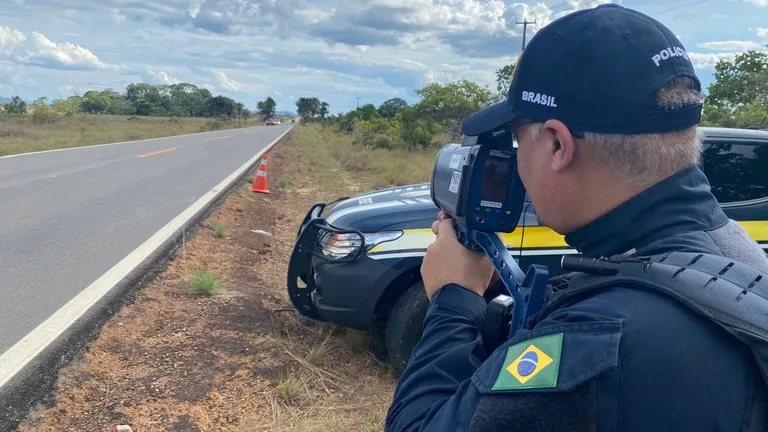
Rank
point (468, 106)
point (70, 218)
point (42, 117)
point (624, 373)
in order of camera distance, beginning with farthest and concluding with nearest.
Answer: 1. point (42, 117)
2. point (468, 106)
3. point (70, 218)
4. point (624, 373)

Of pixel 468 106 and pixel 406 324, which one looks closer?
pixel 406 324

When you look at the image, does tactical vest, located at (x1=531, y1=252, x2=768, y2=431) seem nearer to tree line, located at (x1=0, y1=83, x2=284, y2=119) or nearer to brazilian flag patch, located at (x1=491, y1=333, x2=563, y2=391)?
brazilian flag patch, located at (x1=491, y1=333, x2=563, y2=391)

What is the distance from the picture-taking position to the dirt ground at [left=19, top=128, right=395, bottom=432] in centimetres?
356

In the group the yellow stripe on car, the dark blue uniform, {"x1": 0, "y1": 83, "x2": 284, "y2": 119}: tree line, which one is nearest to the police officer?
the dark blue uniform

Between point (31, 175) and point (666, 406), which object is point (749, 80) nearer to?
point (31, 175)

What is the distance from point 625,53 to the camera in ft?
3.78

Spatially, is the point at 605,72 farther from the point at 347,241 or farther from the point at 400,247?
the point at 347,241

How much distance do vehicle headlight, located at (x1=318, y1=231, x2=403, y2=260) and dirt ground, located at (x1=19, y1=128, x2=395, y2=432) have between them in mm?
728

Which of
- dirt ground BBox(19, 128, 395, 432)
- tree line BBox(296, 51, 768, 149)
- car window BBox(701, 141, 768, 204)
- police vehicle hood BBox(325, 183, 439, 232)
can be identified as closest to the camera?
dirt ground BBox(19, 128, 395, 432)

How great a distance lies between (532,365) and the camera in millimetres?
1005

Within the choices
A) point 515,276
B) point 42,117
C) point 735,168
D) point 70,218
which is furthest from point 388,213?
point 42,117

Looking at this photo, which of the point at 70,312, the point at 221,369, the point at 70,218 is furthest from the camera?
the point at 70,218

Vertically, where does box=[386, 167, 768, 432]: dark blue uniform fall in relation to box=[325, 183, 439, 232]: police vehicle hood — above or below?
above

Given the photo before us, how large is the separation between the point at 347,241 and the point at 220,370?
45.2 inches
